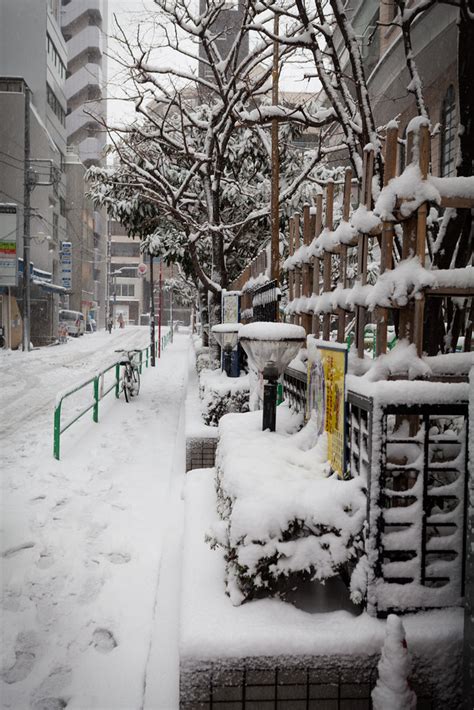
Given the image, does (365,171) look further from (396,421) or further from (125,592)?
(125,592)

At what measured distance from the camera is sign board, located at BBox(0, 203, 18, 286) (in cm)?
3033

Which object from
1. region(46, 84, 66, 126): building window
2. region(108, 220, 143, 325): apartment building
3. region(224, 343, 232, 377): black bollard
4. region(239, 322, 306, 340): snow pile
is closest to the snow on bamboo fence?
region(239, 322, 306, 340): snow pile

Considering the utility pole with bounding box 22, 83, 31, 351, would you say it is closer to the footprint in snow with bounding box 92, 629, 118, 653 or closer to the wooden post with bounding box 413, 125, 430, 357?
the footprint in snow with bounding box 92, 629, 118, 653

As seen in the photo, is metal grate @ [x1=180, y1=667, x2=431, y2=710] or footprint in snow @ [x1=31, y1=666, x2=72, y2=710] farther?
footprint in snow @ [x1=31, y1=666, x2=72, y2=710]

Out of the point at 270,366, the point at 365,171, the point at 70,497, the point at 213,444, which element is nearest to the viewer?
the point at 365,171

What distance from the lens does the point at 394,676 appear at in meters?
2.20

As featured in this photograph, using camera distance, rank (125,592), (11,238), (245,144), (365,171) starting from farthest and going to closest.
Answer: (11,238), (245,144), (125,592), (365,171)

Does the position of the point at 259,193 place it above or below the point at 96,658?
above

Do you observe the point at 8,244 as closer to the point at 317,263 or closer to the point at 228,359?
the point at 228,359

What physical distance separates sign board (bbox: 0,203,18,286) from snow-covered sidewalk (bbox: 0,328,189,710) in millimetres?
22610

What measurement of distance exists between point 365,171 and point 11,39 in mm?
51796

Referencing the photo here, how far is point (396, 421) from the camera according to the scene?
8.95 feet

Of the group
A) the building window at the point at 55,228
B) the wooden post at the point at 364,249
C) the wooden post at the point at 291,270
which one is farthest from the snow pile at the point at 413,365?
the building window at the point at 55,228

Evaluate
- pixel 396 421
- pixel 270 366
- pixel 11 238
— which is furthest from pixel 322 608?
pixel 11 238
